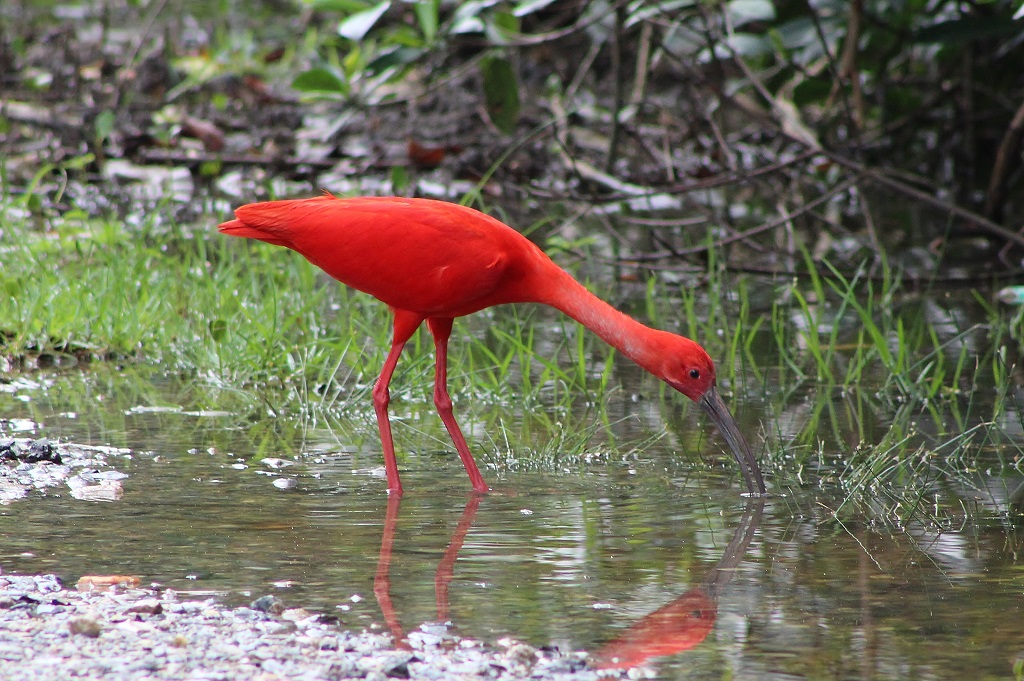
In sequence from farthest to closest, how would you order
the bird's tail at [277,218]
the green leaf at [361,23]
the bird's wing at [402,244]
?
the green leaf at [361,23] → the bird's tail at [277,218] → the bird's wing at [402,244]

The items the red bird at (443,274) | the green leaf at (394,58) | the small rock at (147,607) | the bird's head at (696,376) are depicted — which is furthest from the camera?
the green leaf at (394,58)

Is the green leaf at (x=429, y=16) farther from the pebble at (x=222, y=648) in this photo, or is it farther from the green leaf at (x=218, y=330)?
the pebble at (x=222, y=648)

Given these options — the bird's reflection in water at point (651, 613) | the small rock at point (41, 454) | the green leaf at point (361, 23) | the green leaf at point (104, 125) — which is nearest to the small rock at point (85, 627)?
the bird's reflection in water at point (651, 613)

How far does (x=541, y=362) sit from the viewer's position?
17.8 ft

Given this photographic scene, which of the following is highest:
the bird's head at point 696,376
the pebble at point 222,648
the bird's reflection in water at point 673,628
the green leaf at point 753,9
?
the green leaf at point 753,9

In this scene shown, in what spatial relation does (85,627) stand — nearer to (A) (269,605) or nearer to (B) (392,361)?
(A) (269,605)

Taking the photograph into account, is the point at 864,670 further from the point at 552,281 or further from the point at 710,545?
the point at 552,281

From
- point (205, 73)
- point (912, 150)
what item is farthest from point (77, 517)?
point (205, 73)

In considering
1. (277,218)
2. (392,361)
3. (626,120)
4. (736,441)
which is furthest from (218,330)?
(626,120)

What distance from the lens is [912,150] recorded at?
972 centimetres

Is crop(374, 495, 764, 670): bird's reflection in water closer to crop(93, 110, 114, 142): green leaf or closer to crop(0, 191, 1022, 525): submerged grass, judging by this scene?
crop(0, 191, 1022, 525): submerged grass

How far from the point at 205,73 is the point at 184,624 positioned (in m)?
9.12

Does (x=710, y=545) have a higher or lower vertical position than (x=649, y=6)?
lower

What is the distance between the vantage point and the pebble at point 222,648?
2586mm
